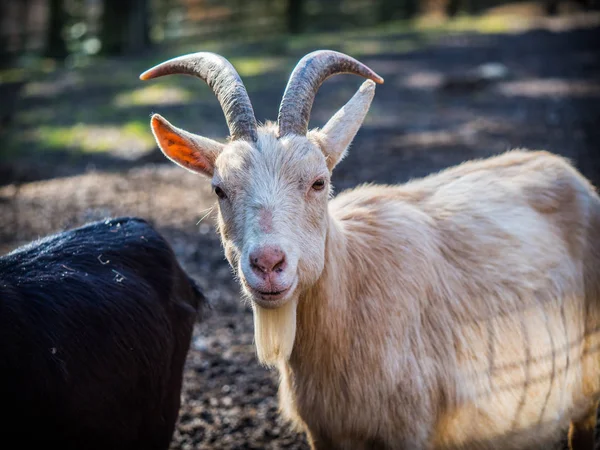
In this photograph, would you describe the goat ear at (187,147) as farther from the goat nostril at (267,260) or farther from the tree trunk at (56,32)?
the tree trunk at (56,32)

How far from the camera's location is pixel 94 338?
3811 mm

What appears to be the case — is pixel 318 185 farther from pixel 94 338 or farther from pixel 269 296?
pixel 94 338

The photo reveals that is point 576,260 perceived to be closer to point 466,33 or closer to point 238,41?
point 466,33

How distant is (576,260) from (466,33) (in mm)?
15811

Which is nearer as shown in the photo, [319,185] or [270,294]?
[270,294]

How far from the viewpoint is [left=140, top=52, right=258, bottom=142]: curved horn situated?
3650 mm

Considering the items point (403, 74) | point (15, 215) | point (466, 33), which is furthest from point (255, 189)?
point (466, 33)

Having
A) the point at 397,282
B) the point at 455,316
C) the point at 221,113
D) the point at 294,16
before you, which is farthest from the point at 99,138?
the point at 294,16

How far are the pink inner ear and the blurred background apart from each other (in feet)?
5.14

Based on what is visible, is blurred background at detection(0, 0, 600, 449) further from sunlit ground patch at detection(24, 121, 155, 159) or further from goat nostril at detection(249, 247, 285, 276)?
goat nostril at detection(249, 247, 285, 276)

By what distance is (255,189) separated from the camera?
3408 mm

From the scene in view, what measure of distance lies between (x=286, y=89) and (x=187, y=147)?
2.40 ft

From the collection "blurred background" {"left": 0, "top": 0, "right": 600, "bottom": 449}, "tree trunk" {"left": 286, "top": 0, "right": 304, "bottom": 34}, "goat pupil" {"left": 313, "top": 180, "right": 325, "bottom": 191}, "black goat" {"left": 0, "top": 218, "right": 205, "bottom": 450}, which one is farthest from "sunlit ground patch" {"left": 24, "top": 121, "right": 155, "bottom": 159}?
"tree trunk" {"left": 286, "top": 0, "right": 304, "bottom": 34}

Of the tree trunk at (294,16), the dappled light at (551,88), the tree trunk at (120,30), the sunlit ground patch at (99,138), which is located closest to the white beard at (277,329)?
the sunlit ground patch at (99,138)
